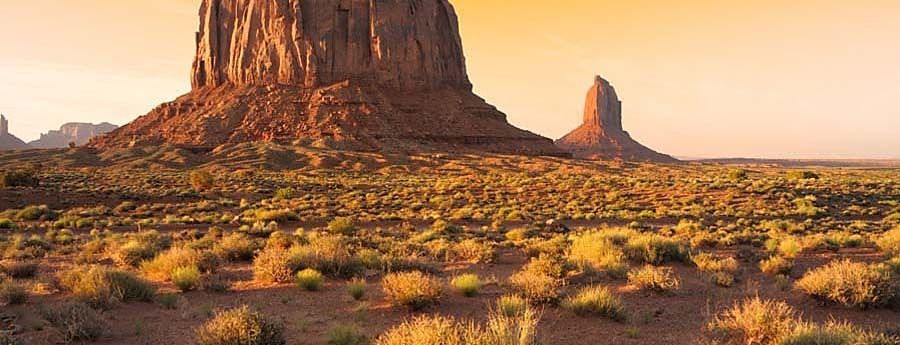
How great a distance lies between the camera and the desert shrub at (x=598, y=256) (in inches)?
411

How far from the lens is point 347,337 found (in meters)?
6.18

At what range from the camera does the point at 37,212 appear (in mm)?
23578

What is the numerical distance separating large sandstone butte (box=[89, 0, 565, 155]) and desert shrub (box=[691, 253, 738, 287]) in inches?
2798

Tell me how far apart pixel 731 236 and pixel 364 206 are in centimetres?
1821

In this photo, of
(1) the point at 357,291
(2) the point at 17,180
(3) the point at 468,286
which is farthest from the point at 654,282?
(2) the point at 17,180

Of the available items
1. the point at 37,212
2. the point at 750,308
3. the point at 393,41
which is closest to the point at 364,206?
the point at 37,212

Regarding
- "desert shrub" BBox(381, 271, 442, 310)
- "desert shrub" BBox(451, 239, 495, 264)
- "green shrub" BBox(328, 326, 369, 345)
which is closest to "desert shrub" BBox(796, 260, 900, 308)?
"desert shrub" BBox(381, 271, 442, 310)

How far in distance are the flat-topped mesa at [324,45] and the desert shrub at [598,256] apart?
9084cm

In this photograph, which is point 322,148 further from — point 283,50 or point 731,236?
point 731,236

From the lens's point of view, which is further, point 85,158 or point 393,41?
point 393,41

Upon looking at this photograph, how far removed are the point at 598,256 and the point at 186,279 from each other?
816cm

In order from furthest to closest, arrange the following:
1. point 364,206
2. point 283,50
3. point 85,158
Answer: point 283,50, point 85,158, point 364,206

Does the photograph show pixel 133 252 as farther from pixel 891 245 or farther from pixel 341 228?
pixel 891 245

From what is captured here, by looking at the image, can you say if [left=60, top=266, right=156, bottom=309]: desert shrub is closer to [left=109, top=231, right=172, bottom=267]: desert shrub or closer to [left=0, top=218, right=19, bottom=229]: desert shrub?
[left=109, top=231, right=172, bottom=267]: desert shrub
